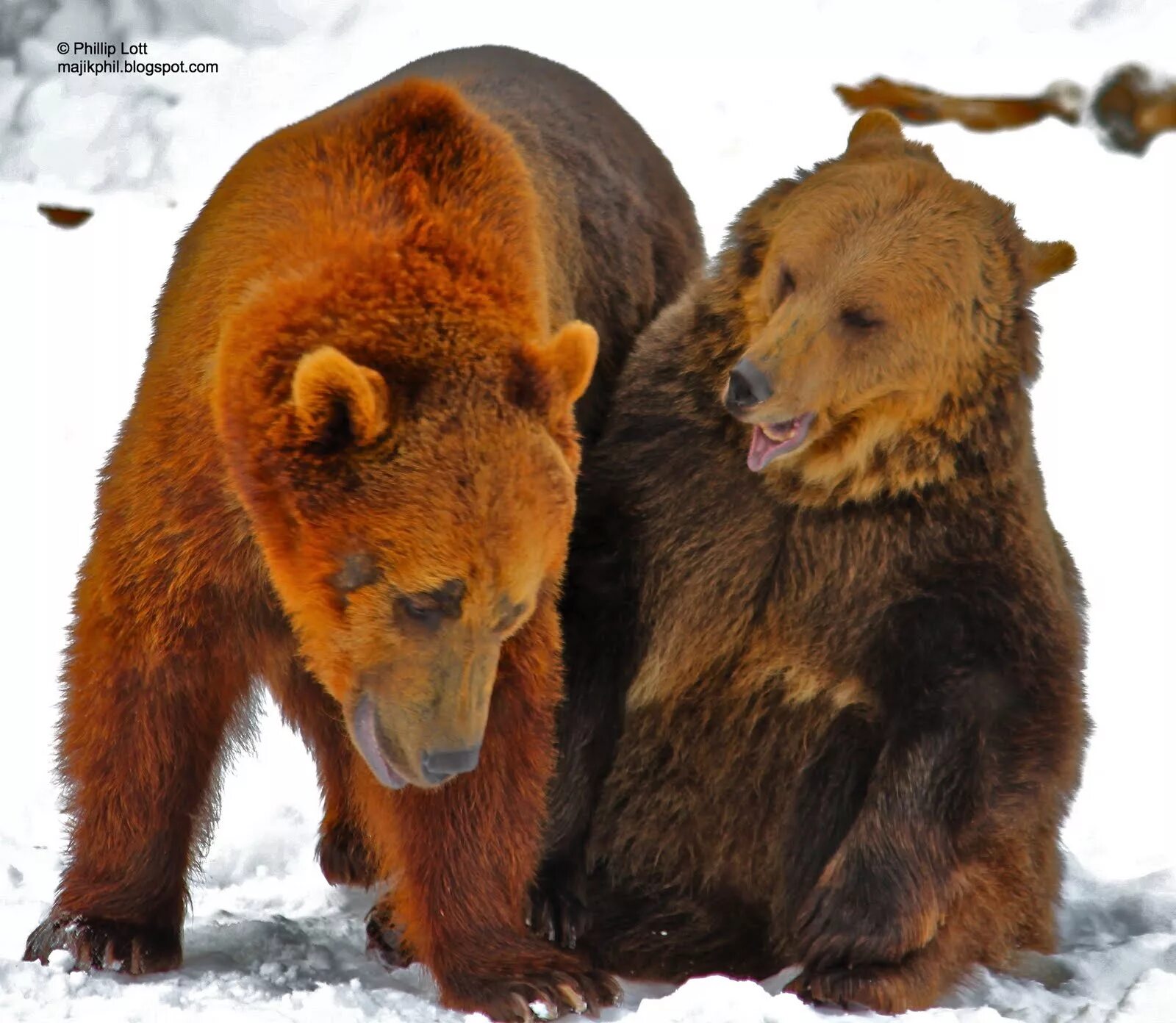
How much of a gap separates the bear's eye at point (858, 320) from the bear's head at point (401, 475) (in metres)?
Answer: 1.03

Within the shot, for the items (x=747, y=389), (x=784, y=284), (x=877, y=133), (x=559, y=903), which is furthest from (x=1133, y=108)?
(x=559, y=903)

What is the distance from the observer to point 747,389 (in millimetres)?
5523

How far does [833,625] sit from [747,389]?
92 centimetres

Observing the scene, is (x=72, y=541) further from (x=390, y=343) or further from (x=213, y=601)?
(x=390, y=343)

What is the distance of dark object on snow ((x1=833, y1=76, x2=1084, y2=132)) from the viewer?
12500 mm

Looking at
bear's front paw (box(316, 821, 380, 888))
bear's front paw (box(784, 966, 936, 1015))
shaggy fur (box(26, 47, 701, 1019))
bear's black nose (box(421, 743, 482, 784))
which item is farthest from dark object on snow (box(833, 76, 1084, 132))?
bear's black nose (box(421, 743, 482, 784))

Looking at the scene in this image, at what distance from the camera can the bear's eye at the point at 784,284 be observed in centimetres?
590

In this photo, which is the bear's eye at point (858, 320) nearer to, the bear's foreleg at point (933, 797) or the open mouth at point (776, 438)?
the open mouth at point (776, 438)

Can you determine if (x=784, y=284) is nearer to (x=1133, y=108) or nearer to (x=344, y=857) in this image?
(x=344, y=857)

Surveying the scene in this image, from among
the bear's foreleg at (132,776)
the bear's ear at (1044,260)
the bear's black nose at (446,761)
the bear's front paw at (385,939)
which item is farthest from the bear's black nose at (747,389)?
the bear's front paw at (385,939)

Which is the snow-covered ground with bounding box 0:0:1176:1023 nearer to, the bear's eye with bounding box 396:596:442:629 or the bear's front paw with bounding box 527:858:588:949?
the bear's front paw with bounding box 527:858:588:949

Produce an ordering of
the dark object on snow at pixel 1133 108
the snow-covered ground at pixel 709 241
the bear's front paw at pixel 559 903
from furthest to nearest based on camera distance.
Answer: the dark object on snow at pixel 1133 108, the snow-covered ground at pixel 709 241, the bear's front paw at pixel 559 903

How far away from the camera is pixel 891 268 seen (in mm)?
5762

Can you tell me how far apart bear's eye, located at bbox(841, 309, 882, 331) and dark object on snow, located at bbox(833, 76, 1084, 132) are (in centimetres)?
720
